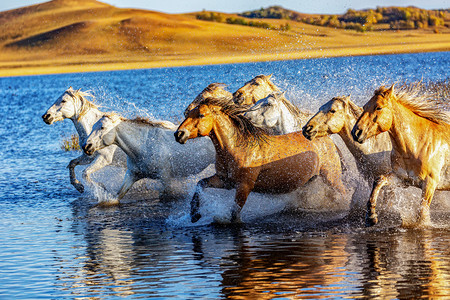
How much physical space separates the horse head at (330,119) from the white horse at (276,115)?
1942 mm

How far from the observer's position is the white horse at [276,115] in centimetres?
993

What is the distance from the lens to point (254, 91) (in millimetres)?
10711

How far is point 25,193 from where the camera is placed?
38.8 feet

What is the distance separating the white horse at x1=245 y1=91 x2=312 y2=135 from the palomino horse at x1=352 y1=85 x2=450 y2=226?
248 centimetres

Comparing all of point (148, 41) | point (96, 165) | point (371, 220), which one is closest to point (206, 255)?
point (371, 220)

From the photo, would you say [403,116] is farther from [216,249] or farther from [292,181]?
[216,249]

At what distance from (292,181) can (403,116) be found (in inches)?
71.0

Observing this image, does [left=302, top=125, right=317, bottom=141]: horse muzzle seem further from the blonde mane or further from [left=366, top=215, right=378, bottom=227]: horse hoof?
[left=366, top=215, right=378, bottom=227]: horse hoof

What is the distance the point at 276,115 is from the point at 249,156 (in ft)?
5.42

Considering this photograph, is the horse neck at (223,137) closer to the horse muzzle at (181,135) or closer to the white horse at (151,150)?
the horse muzzle at (181,135)

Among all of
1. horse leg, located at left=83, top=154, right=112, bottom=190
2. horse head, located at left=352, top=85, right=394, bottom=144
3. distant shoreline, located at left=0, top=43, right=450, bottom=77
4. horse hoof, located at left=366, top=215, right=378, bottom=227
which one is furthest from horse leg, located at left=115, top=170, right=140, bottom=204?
distant shoreline, located at left=0, top=43, right=450, bottom=77

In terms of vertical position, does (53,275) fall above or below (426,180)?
below

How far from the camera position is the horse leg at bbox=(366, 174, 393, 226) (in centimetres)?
773

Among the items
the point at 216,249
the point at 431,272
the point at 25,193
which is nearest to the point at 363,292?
the point at 431,272
